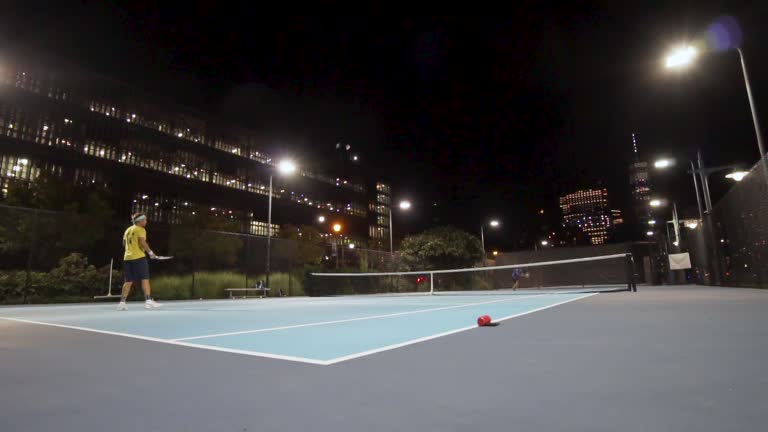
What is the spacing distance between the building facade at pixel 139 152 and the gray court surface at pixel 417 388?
32321 mm

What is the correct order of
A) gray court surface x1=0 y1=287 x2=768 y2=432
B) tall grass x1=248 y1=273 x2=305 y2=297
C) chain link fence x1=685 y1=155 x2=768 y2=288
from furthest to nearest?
tall grass x1=248 y1=273 x2=305 y2=297 → chain link fence x1=685 y1=155 x2=768 y2=288 → gray court surface x1=0 y1=287 x2=768 y2=432

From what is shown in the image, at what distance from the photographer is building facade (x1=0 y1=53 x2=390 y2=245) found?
39.4 meters

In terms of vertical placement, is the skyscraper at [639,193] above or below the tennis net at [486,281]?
above

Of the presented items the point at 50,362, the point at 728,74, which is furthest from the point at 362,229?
the point at 50,362

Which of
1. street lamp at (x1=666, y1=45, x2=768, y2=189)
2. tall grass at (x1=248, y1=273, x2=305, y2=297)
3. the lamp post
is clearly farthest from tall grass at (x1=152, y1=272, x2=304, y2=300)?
the lamp post

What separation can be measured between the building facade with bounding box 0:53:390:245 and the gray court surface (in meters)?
32.3

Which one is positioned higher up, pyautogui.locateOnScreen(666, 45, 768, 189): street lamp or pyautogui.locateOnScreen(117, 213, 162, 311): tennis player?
pyautogui.locateOnScreen(666, 45, 768, 189): street lamp

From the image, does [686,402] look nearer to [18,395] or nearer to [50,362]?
[18,395]

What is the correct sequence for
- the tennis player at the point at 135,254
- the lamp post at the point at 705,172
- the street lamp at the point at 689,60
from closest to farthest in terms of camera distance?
the tennis player at the point at 135,254 → the street lamp at the point at 689,60 → the lamp post at the point at 705,172

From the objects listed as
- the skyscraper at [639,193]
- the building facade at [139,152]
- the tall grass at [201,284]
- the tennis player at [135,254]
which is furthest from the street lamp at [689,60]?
the skyscraper at [639,193]

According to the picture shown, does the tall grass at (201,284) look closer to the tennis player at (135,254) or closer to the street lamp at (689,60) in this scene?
the tennis player at (135,254)

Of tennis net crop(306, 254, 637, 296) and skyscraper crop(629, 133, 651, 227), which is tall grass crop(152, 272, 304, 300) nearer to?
tennis net crop(306, 254, 637, 296)

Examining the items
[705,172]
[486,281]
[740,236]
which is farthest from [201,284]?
[705,172]

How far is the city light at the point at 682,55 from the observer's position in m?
9.14
